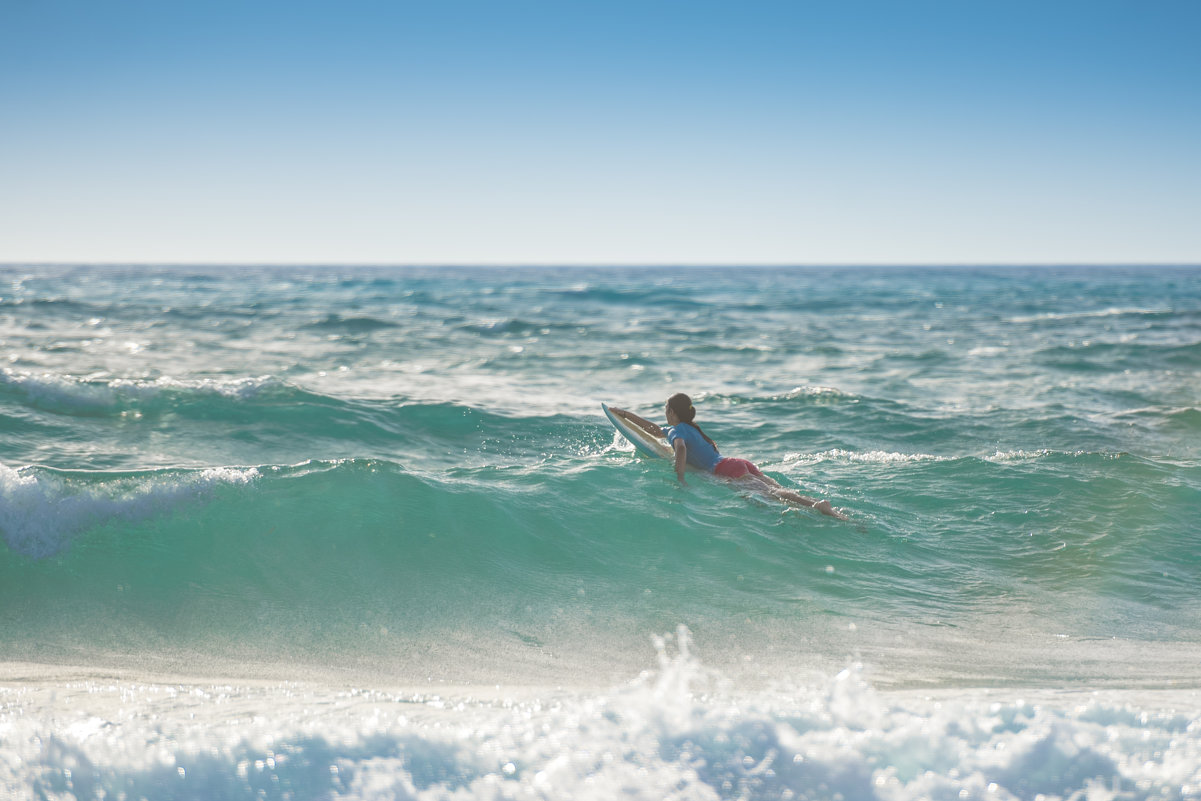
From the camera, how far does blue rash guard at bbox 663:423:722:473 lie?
827 centimetres

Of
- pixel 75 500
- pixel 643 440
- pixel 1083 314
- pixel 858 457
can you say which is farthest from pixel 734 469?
pixel 1083 314

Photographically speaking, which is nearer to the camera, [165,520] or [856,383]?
[165,520]

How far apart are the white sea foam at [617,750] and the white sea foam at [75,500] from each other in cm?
267

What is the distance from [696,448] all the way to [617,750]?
518 cm

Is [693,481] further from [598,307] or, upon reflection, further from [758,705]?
[598,307]

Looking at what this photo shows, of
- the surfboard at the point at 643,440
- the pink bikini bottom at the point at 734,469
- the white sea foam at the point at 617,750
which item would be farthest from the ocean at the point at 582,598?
the surfboard at the point at 643,440

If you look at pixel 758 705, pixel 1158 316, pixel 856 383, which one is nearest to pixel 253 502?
pixel 758 705

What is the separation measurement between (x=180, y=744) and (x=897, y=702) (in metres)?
3.05

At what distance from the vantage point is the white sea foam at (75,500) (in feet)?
20.0

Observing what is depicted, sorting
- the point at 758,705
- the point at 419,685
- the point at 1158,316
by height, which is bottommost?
the point at 419,685

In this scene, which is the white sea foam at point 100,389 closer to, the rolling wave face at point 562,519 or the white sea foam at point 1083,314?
the rolling wave face at point 562,519

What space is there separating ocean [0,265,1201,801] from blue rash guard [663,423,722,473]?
341mm

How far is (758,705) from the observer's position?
A: 3.63m

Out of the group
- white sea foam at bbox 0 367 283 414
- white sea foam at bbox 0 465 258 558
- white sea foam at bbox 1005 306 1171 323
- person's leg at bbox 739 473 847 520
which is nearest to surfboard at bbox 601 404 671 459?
person's leg at bbox 739 473 847 520
